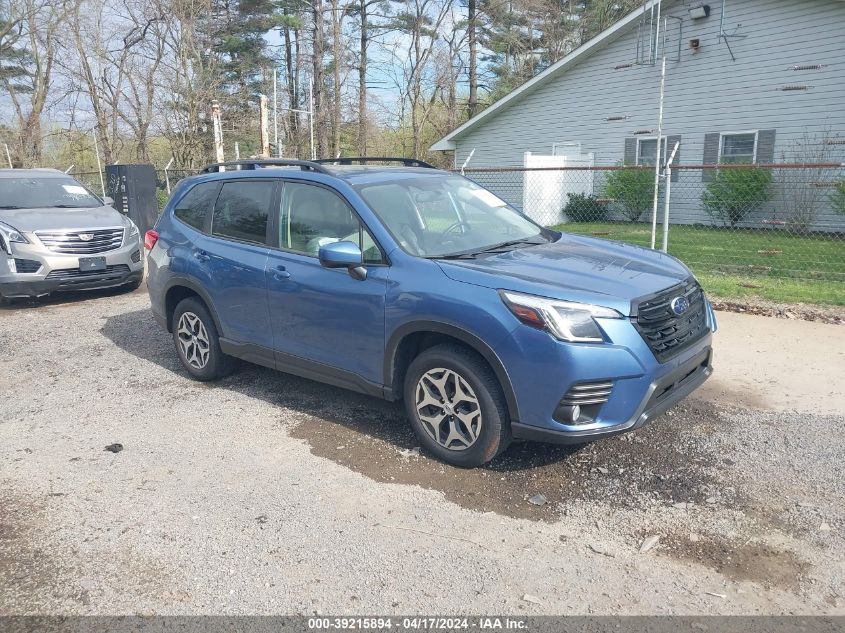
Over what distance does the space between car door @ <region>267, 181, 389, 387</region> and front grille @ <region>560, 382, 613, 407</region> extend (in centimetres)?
125

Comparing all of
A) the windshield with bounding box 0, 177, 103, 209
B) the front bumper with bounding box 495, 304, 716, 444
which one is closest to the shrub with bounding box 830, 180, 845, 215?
the front bumper with bounding box 495, 304, 716, 444

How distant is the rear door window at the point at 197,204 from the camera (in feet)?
18.1

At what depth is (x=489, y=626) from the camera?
264 centimetres

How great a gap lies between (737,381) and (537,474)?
251cm

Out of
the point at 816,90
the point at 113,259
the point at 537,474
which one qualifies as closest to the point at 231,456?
the point at 537,474

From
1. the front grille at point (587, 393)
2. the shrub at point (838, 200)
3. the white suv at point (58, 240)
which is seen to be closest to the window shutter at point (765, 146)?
the shrub at point (838, 200)

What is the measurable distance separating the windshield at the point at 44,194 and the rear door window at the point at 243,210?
5517 mm

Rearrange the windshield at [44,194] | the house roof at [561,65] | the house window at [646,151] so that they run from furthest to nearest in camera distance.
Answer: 1. the house window at [646,151]
2. the house roof at [561,65]
3. the windshield at [44,194]

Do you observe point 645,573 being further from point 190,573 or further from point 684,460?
point 190,573

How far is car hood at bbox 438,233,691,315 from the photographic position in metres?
3.57

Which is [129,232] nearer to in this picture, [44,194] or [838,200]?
[44,194]

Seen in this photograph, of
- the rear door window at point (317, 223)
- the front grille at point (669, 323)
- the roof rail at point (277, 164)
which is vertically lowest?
the front grille at point (669, 323)

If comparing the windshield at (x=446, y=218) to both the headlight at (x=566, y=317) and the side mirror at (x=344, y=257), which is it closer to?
A: the side mirror at (x=344, y=257)

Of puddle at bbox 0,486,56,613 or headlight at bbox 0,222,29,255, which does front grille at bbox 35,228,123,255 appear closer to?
headlight at bbox 0,222,29,255
